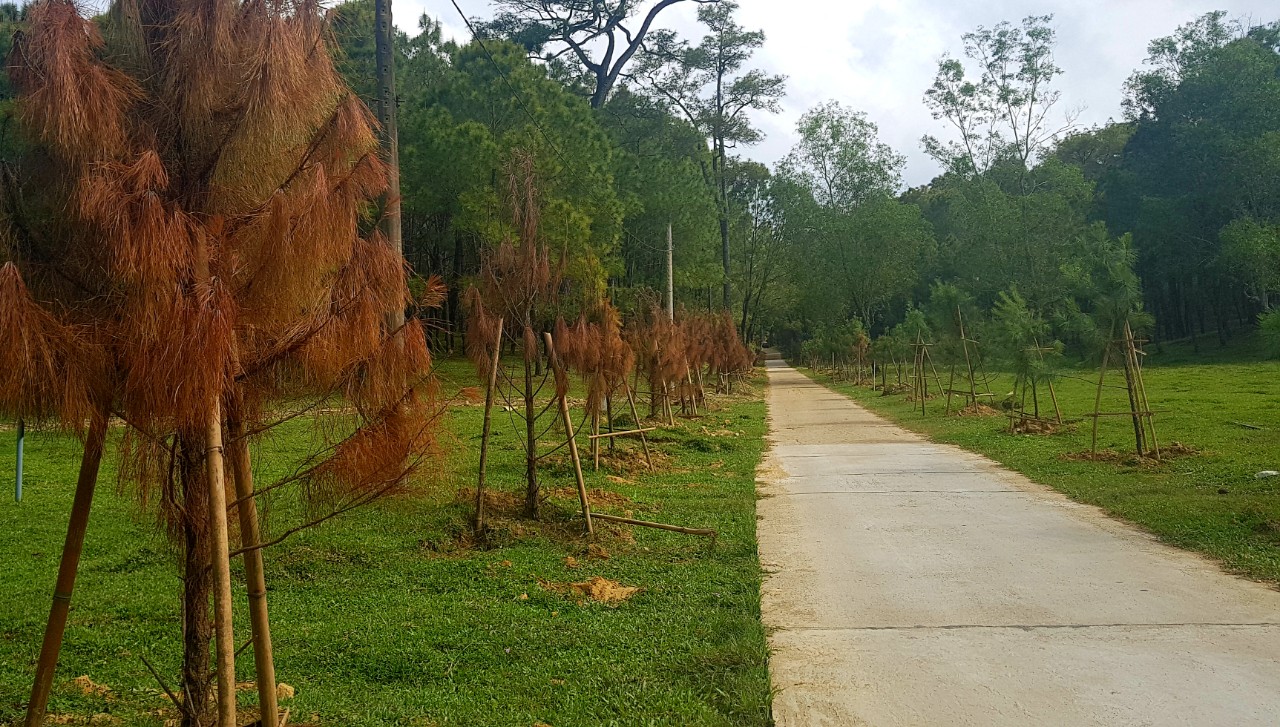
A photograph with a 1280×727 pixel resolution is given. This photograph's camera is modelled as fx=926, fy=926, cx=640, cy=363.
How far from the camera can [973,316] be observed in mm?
22578

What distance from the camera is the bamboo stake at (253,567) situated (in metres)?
3.30

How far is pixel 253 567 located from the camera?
3.43 metres

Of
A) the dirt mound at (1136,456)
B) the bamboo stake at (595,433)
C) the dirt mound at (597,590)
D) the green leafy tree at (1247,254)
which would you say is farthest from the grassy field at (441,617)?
the green leafy tree at (1247,254)

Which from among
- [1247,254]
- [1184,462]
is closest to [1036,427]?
[1184,462]

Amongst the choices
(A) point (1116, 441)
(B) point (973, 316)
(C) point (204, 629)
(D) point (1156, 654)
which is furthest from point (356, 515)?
(B) point (973, 316)

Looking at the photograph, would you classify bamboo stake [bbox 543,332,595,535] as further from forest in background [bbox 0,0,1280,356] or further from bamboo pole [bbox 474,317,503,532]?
forest in background [bbox 0,0,1280,356]

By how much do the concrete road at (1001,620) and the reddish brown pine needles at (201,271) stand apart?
7.48ft

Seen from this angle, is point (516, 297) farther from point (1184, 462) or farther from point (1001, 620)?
point (1184, 462)

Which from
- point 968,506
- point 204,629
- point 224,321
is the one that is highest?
point 224,321

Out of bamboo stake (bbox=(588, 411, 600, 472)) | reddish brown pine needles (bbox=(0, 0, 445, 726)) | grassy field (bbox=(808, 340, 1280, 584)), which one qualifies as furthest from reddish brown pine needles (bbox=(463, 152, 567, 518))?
grassy field (bbox=(808, 340, 1280, 584))

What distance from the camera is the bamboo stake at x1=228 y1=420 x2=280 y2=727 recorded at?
3299 millimetres

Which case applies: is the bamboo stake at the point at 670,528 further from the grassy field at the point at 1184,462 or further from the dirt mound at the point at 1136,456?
the dirt mound at the point at 1136,456

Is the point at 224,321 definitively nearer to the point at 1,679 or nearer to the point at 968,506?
the point at 1,679

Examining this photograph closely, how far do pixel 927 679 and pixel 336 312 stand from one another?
3144mm
